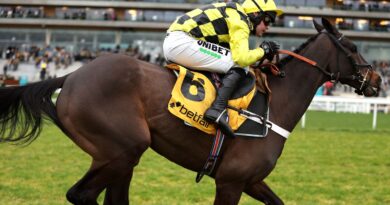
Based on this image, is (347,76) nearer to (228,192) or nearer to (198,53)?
(198,53)

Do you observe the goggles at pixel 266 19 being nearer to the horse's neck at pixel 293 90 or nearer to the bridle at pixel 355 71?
the horse's neck at pixel 293 90

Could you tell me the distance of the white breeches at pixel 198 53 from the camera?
4.07m

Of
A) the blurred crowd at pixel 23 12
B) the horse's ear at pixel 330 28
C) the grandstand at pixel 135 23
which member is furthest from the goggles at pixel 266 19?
the blurred crowd at pixel 23 12

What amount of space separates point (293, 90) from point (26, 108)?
2.24 meters

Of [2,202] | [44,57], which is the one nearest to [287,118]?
[2,202]

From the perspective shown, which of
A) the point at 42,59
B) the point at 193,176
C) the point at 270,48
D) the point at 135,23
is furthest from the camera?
the point at 135,23

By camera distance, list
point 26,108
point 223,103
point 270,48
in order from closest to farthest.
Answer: point 223,103
point 26,108
point 270,48

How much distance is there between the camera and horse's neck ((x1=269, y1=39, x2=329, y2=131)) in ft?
14.1

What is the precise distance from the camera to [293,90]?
14.5 feet

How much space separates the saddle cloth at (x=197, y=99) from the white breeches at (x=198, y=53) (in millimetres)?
83

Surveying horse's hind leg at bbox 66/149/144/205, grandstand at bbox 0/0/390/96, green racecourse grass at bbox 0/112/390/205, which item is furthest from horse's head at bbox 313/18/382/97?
grandstand at bbox 0/0/390/96

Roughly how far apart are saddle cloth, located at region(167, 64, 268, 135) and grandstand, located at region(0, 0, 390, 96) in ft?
144

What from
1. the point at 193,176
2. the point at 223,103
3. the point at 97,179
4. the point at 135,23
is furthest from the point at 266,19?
the point at 135,23

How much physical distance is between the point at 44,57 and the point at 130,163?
3740 centimetres
